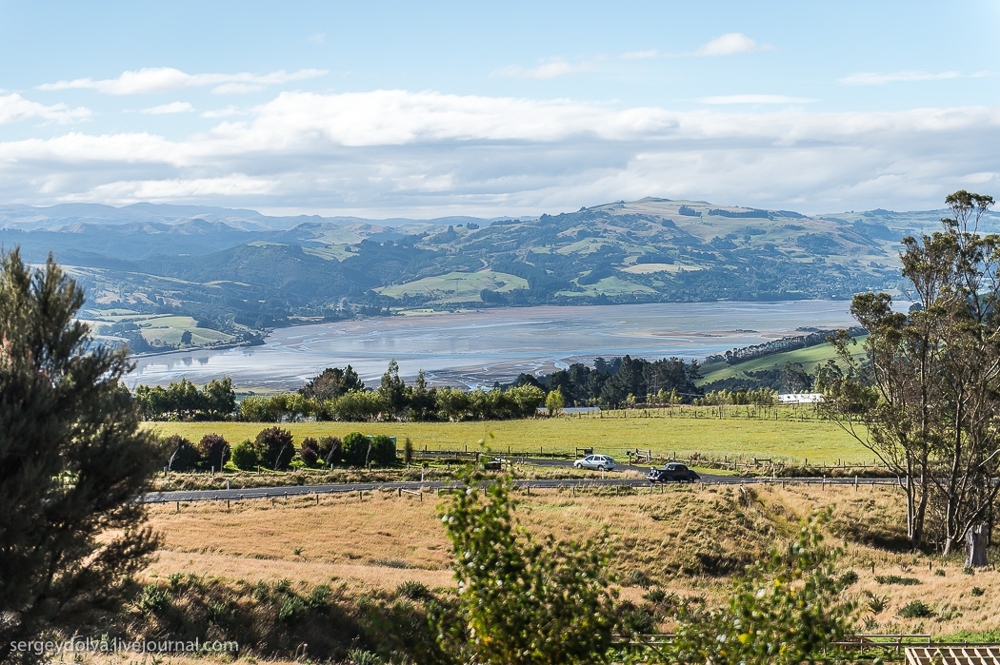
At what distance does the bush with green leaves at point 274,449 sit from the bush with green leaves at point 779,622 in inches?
2231

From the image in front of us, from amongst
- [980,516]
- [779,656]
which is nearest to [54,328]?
[779,656]

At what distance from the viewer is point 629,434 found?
87.7 metres

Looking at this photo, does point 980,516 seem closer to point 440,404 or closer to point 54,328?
point 54,328

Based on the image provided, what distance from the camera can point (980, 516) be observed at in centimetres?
4375

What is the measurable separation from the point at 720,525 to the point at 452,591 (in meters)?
36.9

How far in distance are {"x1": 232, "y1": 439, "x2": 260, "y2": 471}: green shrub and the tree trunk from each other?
44364 mm

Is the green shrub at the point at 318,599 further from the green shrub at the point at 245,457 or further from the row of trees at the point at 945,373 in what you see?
the green shrub at the point at 245,457

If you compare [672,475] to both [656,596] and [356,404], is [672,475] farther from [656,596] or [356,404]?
[356,404]

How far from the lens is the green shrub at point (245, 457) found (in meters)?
A: 63.9

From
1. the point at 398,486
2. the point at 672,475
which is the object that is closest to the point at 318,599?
the point at 398,486

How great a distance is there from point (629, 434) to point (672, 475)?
30175mm

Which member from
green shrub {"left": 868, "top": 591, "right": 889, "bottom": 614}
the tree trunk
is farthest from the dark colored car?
green shrub {"left": 868, "top": 591, "right": 889, "bottom": 614}

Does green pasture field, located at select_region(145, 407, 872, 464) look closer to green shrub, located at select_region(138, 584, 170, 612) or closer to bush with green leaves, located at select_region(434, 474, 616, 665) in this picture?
green shrub, located at select_region(138, 584, 170, 612)

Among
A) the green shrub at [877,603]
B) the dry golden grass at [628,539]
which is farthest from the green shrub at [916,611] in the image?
the green shrub at [877,603]
